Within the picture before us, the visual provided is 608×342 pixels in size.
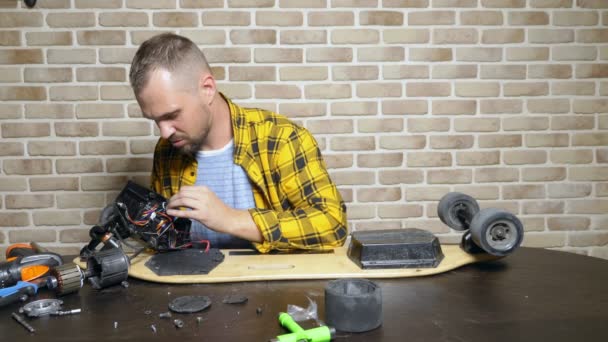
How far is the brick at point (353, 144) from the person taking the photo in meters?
2.29

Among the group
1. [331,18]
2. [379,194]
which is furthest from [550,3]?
[379,194]

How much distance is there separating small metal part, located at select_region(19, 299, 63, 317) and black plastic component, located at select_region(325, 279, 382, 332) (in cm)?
58

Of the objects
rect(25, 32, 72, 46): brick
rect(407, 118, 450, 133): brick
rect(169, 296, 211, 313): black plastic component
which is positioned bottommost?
rect(169, 296, 211, 313): black plastic component

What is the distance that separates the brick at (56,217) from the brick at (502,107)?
1860 mm

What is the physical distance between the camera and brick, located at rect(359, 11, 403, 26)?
87.7 inches

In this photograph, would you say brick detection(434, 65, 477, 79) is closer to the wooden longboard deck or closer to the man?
the man

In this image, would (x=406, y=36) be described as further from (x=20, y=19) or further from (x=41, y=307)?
(x=41, y=307)

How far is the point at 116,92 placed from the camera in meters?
2.21

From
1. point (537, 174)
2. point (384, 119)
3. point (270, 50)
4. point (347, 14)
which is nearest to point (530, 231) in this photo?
point (537, 174)

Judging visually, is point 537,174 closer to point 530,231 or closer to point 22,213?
point 530,231

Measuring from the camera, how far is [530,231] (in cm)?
238

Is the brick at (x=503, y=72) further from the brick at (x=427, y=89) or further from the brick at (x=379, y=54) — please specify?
the brick at (x=379, y=54)

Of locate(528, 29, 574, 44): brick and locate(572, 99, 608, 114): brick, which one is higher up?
locate(528, 29, 574, 44): brick

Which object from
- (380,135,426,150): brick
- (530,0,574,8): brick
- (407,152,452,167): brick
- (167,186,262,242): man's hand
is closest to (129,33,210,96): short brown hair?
(167,186,262,242): man's hand
